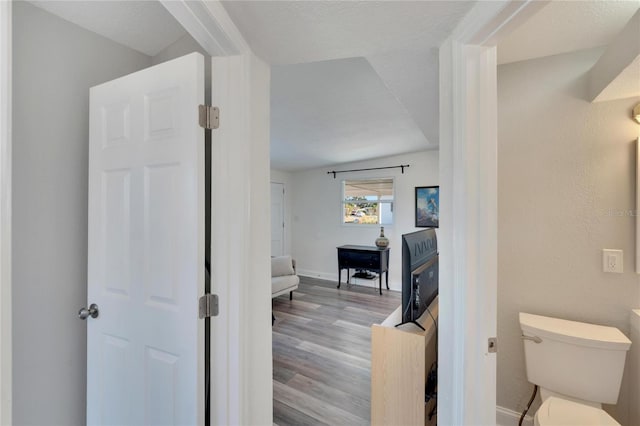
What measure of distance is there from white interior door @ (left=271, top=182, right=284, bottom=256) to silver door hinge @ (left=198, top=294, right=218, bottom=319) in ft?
15.2

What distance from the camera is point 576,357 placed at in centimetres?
139

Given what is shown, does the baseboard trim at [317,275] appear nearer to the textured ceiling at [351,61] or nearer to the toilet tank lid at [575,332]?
the textured ceiling at [351,61]

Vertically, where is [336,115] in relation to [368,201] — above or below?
above

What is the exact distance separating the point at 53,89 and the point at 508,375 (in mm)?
2877

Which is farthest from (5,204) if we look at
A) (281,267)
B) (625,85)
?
(281,267)

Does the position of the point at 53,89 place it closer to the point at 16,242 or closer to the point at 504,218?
the point at 16,242

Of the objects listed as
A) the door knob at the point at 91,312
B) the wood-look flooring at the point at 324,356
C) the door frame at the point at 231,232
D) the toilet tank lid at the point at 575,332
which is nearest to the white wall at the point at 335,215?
the wood-look flooring at the point at 324,356

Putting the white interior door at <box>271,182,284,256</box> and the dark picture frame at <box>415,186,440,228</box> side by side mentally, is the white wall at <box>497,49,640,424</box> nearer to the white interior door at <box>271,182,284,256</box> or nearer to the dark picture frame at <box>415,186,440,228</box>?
the dark picture frame at <box>415,186,440,228</box>

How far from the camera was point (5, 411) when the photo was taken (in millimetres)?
631

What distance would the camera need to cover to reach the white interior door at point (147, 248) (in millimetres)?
1041

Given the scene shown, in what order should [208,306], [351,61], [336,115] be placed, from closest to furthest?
[208,306]
[351,61]
[336,115]

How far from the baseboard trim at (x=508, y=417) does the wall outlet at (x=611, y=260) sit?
0.99 m

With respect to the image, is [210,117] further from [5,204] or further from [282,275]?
[282,275]

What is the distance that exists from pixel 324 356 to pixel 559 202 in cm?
216
